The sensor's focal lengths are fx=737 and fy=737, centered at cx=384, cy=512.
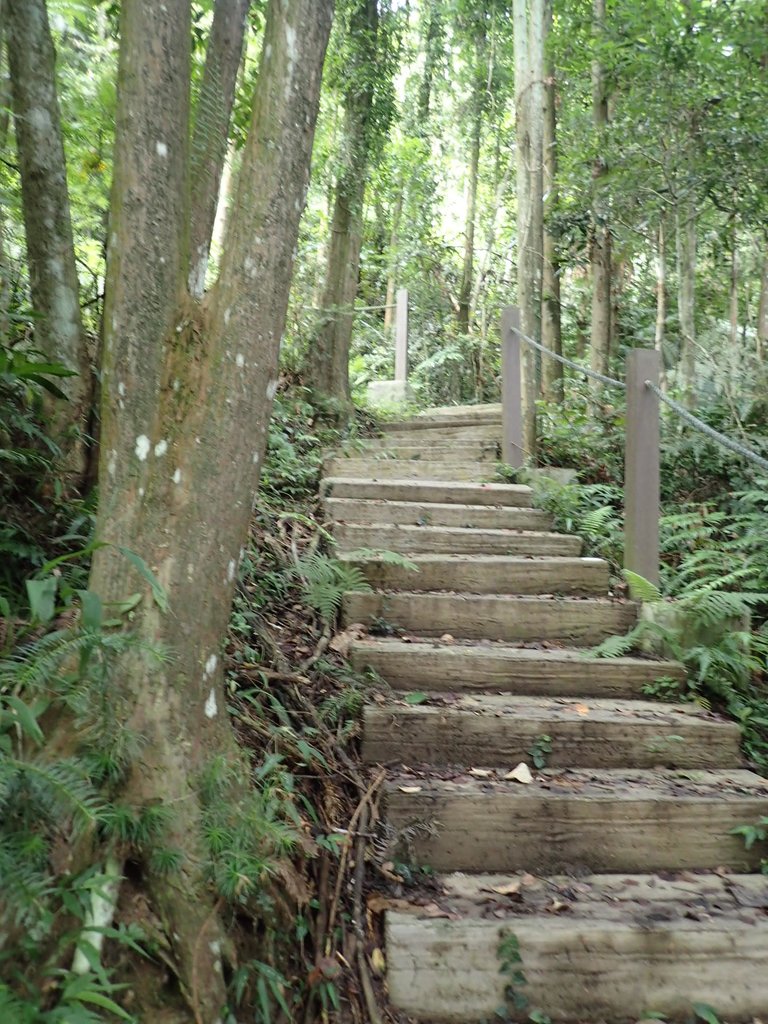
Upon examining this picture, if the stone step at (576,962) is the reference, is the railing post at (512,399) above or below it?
above

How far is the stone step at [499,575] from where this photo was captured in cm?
398

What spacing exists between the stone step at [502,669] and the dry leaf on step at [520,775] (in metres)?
0.53

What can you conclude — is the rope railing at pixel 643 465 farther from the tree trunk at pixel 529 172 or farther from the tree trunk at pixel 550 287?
the tree trunk at pixel 550 287

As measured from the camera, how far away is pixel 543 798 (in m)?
2.63

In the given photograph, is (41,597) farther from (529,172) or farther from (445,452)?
(529,172)

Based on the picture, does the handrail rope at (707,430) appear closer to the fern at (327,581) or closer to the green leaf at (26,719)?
the fern at (327,581)

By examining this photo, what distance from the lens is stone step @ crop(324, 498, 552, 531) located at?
4.68m

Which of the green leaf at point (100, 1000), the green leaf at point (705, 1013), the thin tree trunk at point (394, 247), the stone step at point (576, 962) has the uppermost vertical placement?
the thin tree trunk at point (394, 247)

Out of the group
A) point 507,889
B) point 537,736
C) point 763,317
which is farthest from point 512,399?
point 507,889

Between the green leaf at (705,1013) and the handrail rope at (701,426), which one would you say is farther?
the handrail rope at (701,426)

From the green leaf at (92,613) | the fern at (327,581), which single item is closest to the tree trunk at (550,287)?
the fern at (327,581)

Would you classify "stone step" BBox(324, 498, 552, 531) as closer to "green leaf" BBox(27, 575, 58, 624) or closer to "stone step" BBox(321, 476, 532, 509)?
"stone step" BBox(321, 476, 532, 509)

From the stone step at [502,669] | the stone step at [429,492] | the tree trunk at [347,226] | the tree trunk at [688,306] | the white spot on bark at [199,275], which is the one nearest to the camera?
the white spot on bark at [199,275]

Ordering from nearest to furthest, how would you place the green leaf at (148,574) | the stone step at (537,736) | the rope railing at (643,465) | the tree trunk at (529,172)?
the green leaf at (148,574), the stone step at (537,736), the rope railing at (643,465), the tree trunk at (529,172)
